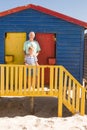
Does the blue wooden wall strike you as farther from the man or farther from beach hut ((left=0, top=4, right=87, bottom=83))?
the man

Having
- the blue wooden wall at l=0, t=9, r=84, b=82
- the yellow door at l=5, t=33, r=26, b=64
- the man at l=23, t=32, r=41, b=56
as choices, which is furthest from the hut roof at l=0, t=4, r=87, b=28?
the man at l=23, t=32, r=41, b=56

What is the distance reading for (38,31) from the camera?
1291 centimetres

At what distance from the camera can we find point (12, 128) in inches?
394

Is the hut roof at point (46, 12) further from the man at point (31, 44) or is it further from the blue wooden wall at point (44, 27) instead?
the man at point (31, 44)

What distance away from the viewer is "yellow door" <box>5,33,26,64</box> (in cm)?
1296

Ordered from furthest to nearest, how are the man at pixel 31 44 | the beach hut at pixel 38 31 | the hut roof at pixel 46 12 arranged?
1. the beach hut at pixel 38 31
2. the hut roof at pixel 46 12
3. the man at pixel 31 44

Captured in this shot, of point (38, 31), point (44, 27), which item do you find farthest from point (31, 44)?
point (44, 27)

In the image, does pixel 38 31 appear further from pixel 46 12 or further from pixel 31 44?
pixel 31 44

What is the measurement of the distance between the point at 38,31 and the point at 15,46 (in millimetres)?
1007

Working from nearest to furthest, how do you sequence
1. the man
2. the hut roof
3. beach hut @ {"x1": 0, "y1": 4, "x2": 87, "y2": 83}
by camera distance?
the man, the hut roof, beach hut @ {"x1": 0, "y1": 4, "x2": 87, "y2": 83}

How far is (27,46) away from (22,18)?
1.30 m

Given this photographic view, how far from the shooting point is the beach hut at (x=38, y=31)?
508 inches

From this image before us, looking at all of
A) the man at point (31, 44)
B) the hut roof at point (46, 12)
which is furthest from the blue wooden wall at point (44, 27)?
the man at point (31, 44)

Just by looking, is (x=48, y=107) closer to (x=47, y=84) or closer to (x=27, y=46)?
(x=47, y=84)
